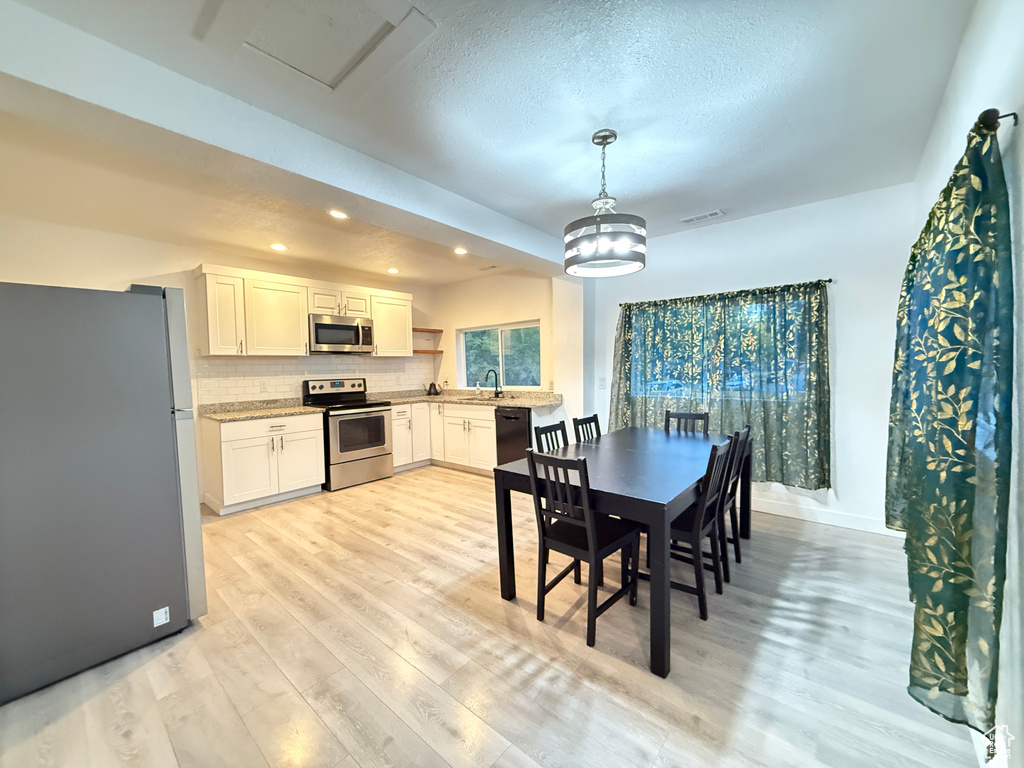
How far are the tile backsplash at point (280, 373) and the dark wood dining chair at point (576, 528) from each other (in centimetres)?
370

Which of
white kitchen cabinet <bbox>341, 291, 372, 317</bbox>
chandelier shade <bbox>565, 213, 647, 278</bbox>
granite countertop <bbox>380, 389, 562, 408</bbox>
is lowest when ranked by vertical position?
granite countertop <bbox>380, 389, 562, 408</bbox>

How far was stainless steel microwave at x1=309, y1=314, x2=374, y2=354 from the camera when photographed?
15.0 feet

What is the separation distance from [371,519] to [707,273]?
12.5ft

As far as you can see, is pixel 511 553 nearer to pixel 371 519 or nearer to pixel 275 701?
pixel 275 701

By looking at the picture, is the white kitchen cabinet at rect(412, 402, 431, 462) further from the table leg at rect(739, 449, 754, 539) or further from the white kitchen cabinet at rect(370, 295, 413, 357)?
the table leg at rect(739, 449, 754, 539)

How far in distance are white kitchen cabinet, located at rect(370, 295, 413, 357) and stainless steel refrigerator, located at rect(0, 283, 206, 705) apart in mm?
3112

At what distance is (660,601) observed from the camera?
68.7 inches

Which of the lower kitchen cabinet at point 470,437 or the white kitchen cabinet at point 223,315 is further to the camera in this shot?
the lower kitchen cabinet at point 470,437

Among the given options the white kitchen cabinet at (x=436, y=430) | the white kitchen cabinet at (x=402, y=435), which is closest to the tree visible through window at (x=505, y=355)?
the white kitchen cabinet at (x=436, y=430)

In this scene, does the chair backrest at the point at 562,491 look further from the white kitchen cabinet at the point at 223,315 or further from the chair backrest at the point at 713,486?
the white kitchen cabinet at the point at 223,315

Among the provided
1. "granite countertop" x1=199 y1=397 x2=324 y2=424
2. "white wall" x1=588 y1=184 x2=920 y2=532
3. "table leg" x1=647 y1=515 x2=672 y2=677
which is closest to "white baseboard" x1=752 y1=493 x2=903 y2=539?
"white wall" x1=588 y1=184 x2=920 y2=532

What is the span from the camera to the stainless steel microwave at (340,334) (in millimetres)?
4574

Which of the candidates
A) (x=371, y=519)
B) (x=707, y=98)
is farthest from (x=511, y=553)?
(x=707, y=98)

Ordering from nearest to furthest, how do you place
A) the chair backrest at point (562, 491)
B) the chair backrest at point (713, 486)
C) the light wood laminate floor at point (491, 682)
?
the light wood laminate floor at point (491, 682) < the chair backrest at point (562, 491) < the chair backrest at point (713, 486)
